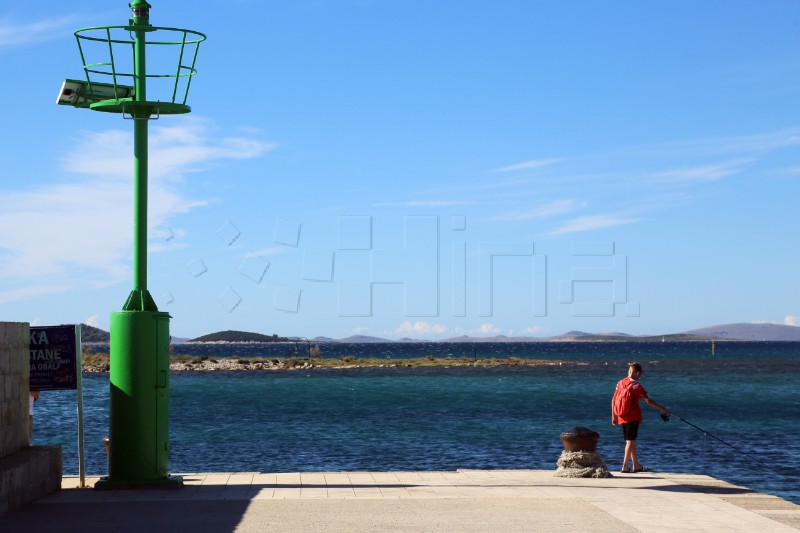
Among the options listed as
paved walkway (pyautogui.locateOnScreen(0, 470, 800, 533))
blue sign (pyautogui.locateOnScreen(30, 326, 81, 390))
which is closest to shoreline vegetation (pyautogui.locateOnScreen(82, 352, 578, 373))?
blue sign (pyautogui.locateOnScreen(30, 326, 81, 390))

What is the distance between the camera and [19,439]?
49.4 ft

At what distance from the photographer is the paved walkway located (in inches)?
494

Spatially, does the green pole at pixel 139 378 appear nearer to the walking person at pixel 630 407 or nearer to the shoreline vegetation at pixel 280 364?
the walking person at pixel 630 407

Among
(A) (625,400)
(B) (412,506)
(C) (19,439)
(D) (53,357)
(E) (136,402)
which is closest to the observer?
(B) (412,506)

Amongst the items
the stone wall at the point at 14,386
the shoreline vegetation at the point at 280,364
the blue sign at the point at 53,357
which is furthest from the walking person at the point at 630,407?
the shoreline vegetation at the point at 280,364

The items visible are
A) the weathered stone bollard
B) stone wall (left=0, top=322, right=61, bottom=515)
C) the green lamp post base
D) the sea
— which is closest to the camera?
stone wall (left=0, top=322, right=61, bottom=515)

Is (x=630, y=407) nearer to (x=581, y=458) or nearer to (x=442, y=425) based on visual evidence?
(x=581, y=458)

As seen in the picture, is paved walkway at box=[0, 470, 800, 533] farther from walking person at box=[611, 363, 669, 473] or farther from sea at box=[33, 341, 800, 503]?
sea at box=[33, 341, 800, 503]

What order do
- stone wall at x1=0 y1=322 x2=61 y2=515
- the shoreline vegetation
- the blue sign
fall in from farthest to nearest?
1. the shoreline vegetation
2. the blue sign
3. stone wall at x1=0 y1=322 x2=61 y2=515

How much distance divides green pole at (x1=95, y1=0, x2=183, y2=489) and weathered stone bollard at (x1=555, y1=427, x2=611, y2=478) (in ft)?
18.4

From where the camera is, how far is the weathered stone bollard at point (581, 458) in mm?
16938

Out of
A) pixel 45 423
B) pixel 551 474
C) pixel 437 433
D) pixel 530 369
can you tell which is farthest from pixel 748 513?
pixel 530 369

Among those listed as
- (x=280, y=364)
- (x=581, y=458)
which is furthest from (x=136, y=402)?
(x=280, y=364)

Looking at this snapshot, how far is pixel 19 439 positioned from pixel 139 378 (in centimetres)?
171
